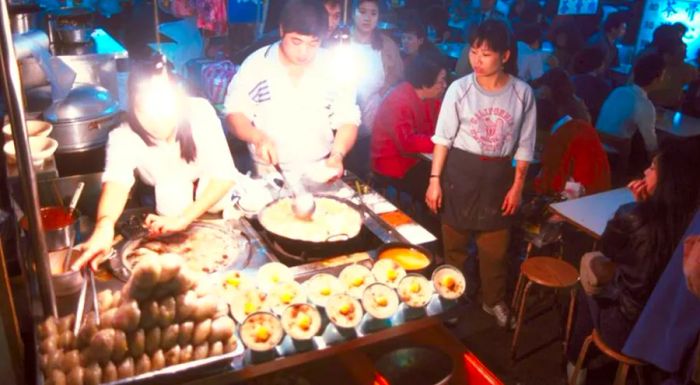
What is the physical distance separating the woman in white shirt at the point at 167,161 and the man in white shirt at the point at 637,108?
4673 millimetres

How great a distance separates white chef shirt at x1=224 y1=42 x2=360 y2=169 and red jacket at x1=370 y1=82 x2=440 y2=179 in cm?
120

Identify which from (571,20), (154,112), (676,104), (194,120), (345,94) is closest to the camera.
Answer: (154,112)

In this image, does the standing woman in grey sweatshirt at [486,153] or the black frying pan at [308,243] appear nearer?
the black frying pan at [308,243]

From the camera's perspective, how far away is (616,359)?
11.3 feet

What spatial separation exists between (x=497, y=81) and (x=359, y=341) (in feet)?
8.05

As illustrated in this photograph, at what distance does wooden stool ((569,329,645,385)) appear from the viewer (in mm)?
3389

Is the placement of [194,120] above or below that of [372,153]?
above

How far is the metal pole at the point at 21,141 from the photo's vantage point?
1.62 metres

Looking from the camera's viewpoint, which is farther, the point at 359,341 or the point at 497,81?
the point at 497,81

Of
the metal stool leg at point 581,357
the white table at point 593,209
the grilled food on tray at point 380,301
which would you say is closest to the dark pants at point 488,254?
the white table at point 593,209

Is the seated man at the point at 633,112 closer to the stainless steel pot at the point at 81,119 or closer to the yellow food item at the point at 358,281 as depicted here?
the yellow food item at the point at 358,281

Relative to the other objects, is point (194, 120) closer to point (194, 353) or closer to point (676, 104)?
point (194, 353)

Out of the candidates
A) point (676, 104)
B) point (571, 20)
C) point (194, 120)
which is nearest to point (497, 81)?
point (194, 120)

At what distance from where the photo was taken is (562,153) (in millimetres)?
4914
